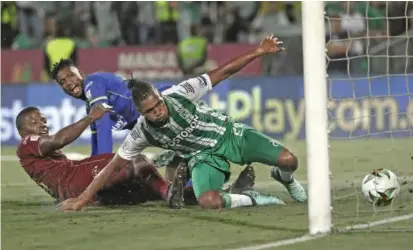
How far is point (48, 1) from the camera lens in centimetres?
2272

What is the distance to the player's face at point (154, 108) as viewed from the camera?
9.34 m

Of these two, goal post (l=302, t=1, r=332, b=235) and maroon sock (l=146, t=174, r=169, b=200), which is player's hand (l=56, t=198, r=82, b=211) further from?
goal post (l=302, t=1, r=332, b=235)

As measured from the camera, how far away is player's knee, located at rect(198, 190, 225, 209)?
402 inches

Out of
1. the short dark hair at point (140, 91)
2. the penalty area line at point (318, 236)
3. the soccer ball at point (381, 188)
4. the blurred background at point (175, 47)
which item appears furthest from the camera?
the blurred background at point (175, 47)

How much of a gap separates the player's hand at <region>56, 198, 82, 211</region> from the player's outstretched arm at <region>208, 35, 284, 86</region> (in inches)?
61.6

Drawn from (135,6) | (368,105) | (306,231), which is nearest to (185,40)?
(135,6)

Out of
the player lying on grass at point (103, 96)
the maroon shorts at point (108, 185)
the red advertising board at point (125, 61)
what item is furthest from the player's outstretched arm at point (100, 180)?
the red advertising board at point (125, 61)

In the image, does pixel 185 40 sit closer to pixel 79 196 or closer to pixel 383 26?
pixel 383 26

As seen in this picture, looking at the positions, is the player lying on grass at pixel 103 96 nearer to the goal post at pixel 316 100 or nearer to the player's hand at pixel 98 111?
the player's hand at pixel 98 111

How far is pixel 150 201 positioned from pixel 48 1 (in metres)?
12.2

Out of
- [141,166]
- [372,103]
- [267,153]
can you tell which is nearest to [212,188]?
[267,153]

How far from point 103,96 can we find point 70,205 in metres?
1.36

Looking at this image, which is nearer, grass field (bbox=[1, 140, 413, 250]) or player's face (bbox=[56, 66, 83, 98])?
grass field (bbox=[1, 140, 413, 250])

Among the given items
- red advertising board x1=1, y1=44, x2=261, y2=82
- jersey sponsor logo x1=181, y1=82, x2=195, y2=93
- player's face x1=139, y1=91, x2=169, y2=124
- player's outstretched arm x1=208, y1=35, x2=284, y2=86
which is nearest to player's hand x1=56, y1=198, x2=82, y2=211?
player's face x1=139, y1=91, x2=169, y2=124
